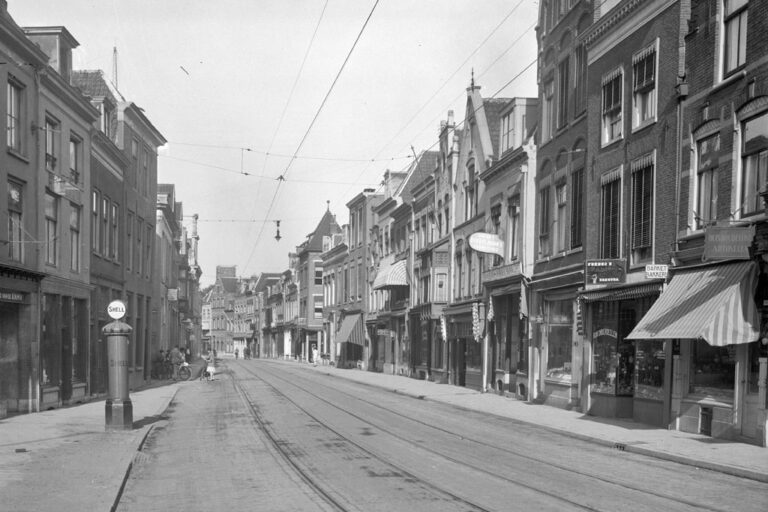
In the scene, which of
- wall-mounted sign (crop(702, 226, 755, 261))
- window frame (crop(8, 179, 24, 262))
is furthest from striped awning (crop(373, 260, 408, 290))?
wall-mounted sign (crop(702, 226, 755, 261))

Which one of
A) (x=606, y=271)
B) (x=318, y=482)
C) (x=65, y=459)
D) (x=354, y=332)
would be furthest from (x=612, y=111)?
(x=354, y=332)

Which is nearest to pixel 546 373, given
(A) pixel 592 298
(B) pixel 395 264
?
(A) pixel 592 298

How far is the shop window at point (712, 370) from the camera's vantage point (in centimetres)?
1706

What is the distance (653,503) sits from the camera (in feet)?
32.9

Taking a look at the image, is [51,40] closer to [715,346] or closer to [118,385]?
[118,385]

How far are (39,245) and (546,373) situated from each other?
15956 millimetres

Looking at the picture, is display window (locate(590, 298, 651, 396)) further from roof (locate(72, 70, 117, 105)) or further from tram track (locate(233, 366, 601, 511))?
roof (locate(72, 70, 117, 105))

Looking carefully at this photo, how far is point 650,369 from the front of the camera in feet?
67.1

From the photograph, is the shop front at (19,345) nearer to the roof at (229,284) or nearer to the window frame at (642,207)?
the window frame at (642,207)

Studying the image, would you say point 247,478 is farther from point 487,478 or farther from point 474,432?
point 474,432

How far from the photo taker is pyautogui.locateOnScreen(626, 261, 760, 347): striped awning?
52.1 feet

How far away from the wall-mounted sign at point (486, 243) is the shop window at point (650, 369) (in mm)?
10918

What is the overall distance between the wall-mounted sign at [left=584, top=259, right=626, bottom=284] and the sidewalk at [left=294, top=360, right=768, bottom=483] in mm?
3572

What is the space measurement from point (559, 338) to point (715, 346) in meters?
9.54
